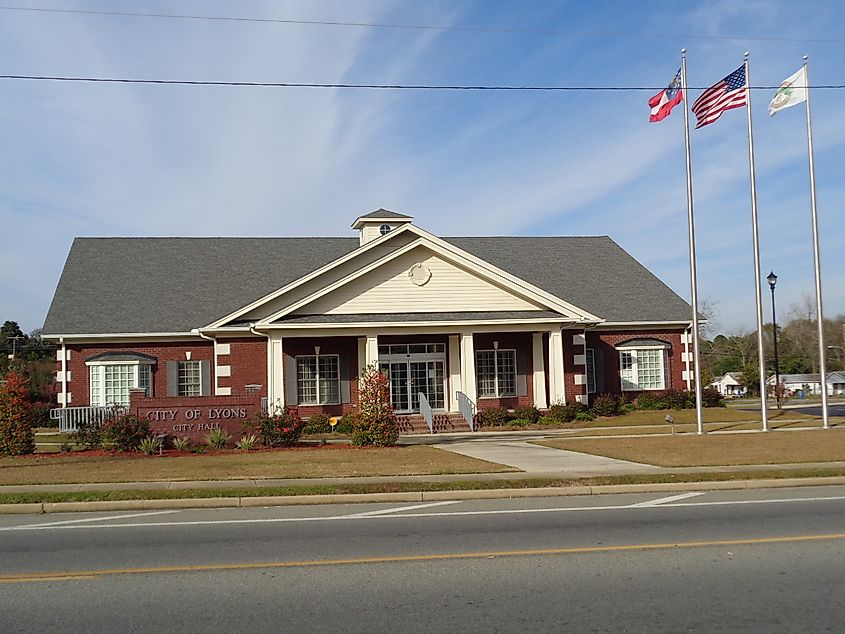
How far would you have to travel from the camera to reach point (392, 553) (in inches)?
373

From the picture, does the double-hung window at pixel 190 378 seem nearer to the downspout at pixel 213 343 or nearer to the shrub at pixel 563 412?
the downspout at pixel 213 343

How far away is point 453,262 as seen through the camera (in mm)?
30875

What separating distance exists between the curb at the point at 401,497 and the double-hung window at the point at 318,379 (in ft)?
58.0

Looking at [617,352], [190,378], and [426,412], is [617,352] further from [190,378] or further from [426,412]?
[190,378]

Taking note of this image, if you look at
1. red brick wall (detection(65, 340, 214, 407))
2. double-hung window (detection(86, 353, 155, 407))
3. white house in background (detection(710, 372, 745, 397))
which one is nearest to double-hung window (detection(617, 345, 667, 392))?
red brick wall (detection(65, 340, 214, 407))

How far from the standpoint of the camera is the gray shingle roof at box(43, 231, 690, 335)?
33156 mm

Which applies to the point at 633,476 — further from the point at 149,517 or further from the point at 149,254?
the point at 149,254

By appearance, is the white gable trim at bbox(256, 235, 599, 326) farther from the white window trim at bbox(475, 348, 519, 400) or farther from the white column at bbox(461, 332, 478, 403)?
the white window trim at bbox(475, 348, 519, 400)

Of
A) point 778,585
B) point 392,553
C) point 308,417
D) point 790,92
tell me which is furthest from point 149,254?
point 778,585

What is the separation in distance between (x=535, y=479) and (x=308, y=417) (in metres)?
17.1

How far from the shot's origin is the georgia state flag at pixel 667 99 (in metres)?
24.8

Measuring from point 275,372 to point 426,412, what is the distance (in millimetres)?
5363

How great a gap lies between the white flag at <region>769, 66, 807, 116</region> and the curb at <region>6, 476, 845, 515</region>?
1372cm

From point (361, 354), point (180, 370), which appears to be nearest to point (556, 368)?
point (361, 354)
